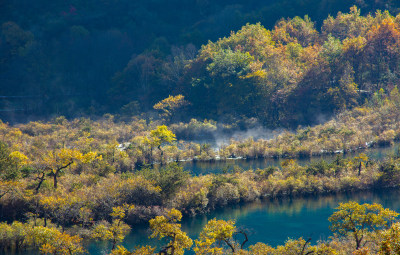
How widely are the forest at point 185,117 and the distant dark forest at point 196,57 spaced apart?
1.07 feet

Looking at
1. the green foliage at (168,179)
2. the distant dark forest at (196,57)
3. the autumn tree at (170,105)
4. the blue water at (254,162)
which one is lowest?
the green foliage at (168,179)

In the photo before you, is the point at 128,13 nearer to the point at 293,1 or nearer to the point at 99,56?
the point at 99,56

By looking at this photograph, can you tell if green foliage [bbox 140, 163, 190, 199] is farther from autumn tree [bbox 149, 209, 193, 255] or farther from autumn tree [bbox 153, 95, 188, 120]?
autumn tree [bbox 153, 95, 188, 120]

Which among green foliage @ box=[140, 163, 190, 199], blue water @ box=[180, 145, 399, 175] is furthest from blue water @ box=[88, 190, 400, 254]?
blue water @ box=[180, 145, 399, 175]

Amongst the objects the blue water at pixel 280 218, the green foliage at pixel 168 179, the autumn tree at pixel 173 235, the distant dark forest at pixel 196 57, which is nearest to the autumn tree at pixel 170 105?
the distant dark forest at pixel 196 57

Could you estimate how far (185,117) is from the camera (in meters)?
88.6

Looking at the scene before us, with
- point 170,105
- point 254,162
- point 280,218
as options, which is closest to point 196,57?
point 170,105

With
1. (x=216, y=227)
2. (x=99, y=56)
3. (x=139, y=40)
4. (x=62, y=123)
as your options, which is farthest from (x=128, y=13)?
(x=216, y=227)

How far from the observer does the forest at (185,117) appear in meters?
35.7

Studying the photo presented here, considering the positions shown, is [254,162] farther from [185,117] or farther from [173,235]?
[173,235]

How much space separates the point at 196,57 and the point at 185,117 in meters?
21.1

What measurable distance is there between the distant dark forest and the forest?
1.07 feet

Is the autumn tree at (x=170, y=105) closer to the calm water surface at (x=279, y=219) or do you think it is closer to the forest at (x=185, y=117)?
the forest at (x=185, y=117)

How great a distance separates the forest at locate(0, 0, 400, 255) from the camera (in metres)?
35.7
